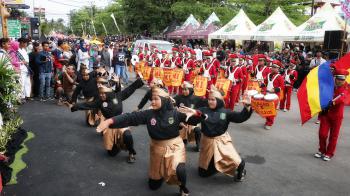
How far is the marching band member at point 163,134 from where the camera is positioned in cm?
497

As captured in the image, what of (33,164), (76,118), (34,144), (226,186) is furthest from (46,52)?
(226,186)

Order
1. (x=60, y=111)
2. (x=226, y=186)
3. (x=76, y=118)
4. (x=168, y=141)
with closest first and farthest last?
(x=168, y=141) < (x=226, y=186) < (x=76, y=118) < (x=60, y=111)

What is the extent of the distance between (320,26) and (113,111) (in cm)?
1258

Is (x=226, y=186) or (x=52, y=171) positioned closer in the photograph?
(x=226, y=186)

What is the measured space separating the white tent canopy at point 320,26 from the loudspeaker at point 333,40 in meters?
1.56

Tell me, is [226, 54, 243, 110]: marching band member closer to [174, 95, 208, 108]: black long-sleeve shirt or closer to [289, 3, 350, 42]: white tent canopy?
[174, 95, 208, 108]: black long-sleeve shirt

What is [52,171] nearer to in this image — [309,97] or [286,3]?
[309,97]

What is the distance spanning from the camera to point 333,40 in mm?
13734

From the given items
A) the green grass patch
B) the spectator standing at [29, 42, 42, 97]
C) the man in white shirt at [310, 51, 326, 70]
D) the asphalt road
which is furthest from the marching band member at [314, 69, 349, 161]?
the spectator standing at [29, 42, 42, 97]

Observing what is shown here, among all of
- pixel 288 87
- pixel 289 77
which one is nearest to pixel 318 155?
pixel 288 87

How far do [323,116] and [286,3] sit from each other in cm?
2116

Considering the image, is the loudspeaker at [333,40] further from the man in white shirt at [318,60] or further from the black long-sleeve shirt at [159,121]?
the black long-sleeve shirt at [159,121]

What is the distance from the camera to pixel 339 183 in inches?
229

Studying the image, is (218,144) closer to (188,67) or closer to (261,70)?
(261,70)
